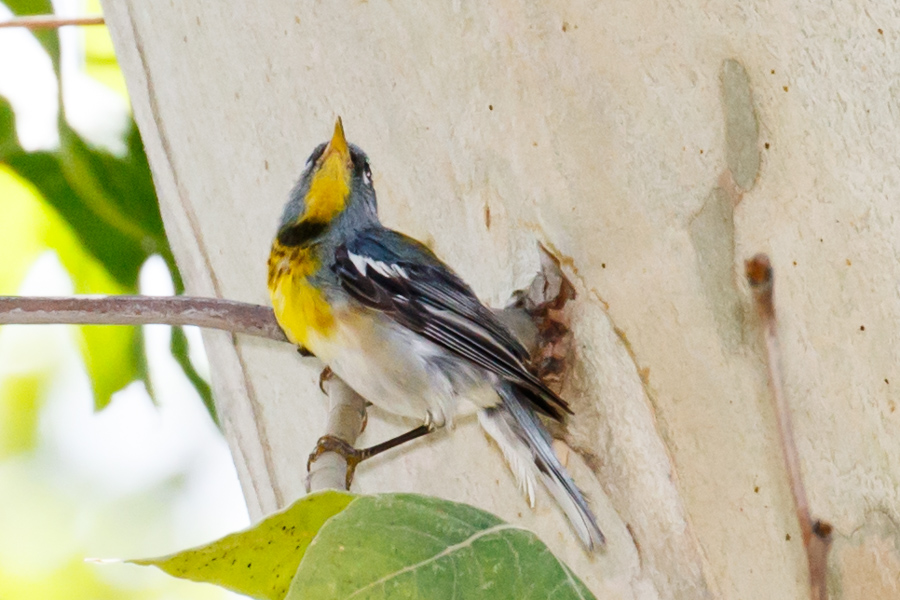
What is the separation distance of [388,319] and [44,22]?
1.96ft

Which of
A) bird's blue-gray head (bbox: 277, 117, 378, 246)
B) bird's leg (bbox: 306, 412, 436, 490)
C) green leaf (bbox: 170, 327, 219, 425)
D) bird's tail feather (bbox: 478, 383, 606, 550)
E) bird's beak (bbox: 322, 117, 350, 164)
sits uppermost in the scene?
green leaf (bbox: 170, 327, 219, 425)

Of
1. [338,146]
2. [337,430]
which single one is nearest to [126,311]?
[337,430]

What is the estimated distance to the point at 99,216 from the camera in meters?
1.38

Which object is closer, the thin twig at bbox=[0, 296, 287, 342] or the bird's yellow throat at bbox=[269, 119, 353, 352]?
the thin twig at bbox=[0, 296, 287, 342]

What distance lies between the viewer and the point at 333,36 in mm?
905

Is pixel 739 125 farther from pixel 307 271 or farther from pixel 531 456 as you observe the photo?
pixel 307 271

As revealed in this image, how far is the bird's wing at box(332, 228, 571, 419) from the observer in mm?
842

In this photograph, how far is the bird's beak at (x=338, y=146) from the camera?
3.03 feet

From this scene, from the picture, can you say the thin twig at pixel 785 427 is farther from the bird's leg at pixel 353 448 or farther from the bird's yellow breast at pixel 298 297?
the bird's yellow breast at pixel 298 297

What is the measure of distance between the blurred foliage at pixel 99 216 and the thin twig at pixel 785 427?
0.92 meters

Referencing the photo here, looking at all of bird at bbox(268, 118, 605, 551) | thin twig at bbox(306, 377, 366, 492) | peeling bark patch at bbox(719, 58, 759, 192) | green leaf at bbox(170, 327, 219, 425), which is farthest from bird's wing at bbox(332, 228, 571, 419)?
green leaf at bbox(170, 327, 219, 425)

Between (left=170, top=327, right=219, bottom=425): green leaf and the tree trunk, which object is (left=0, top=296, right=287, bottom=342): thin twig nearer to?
the tree trunk

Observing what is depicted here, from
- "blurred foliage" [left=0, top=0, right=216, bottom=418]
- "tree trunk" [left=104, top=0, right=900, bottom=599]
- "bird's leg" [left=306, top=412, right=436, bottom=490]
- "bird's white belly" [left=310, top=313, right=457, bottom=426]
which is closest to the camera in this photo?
"tree trunk" [left=104, top=0, right=900, bottom=599]

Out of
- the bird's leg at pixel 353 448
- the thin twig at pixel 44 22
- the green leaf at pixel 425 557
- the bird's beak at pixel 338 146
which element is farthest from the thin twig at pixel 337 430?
the thin twig at pixel 44 22
